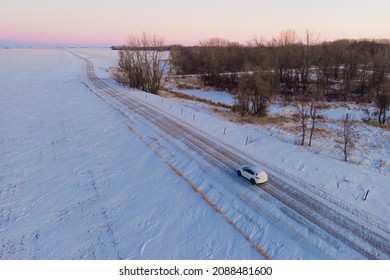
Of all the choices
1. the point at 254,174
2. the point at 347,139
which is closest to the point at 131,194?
the point at 254,174

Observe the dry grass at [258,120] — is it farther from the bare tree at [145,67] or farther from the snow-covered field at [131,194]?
the bare tree at [145,67]

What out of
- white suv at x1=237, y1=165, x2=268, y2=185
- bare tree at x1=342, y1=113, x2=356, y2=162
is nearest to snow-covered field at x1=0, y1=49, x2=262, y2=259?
white suv at x1=237, y1=165, x2=268, y2=185

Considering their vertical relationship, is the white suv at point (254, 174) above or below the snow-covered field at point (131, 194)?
above

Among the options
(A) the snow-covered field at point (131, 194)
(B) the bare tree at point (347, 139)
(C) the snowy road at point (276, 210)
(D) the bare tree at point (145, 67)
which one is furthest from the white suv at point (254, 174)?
(D) the bare tree at point (145, 67)

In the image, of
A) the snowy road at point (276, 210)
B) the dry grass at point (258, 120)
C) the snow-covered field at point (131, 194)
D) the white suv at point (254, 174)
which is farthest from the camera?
the dry grass at point (258, 120)

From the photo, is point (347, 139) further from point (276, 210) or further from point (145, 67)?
point (145, 67)

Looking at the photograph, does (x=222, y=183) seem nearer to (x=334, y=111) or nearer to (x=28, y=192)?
(x=28, y=192)

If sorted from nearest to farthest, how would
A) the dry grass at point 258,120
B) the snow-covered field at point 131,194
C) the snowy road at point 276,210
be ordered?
the snowy road at point 276,210 < the snow-covered field at point 131,194 < the dry grass at point 258,120
